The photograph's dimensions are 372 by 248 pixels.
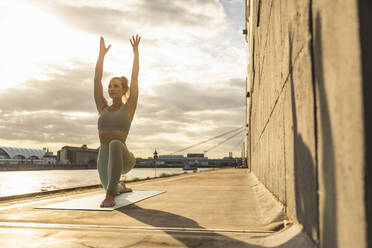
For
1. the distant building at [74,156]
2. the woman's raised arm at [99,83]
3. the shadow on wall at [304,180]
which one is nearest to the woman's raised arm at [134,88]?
the woman's raised arm at [99,83]

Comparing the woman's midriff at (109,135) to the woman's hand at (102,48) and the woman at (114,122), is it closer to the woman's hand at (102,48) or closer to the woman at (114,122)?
the woman at (114,122)

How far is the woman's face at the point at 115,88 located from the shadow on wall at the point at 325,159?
3.99m

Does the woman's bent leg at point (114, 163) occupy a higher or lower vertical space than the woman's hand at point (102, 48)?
lower

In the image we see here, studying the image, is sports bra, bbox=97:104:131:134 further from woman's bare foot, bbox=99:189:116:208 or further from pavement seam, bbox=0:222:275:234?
pavement seam, bbox=0:222:275:234

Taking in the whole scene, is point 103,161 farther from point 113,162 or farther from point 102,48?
point 102,48

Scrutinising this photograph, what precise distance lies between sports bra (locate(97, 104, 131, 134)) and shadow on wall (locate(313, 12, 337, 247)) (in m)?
3.77

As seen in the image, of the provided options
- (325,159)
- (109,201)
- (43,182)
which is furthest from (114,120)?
(43,182)

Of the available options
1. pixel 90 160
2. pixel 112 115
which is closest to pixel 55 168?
pixel 90 160

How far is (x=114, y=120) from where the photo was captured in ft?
16.6

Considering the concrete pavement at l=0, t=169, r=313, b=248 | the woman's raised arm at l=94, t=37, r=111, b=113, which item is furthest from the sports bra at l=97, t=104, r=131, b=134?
the concrete pavement at l=0, t=169, r=313, b=248

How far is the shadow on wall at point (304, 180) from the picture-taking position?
190cm

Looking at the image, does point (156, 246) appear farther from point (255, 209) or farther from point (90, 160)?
point (90, 160)

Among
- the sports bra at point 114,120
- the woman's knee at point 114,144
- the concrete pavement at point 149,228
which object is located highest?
the sports bra at point 114,120

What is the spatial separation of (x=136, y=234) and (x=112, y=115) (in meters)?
2.70
